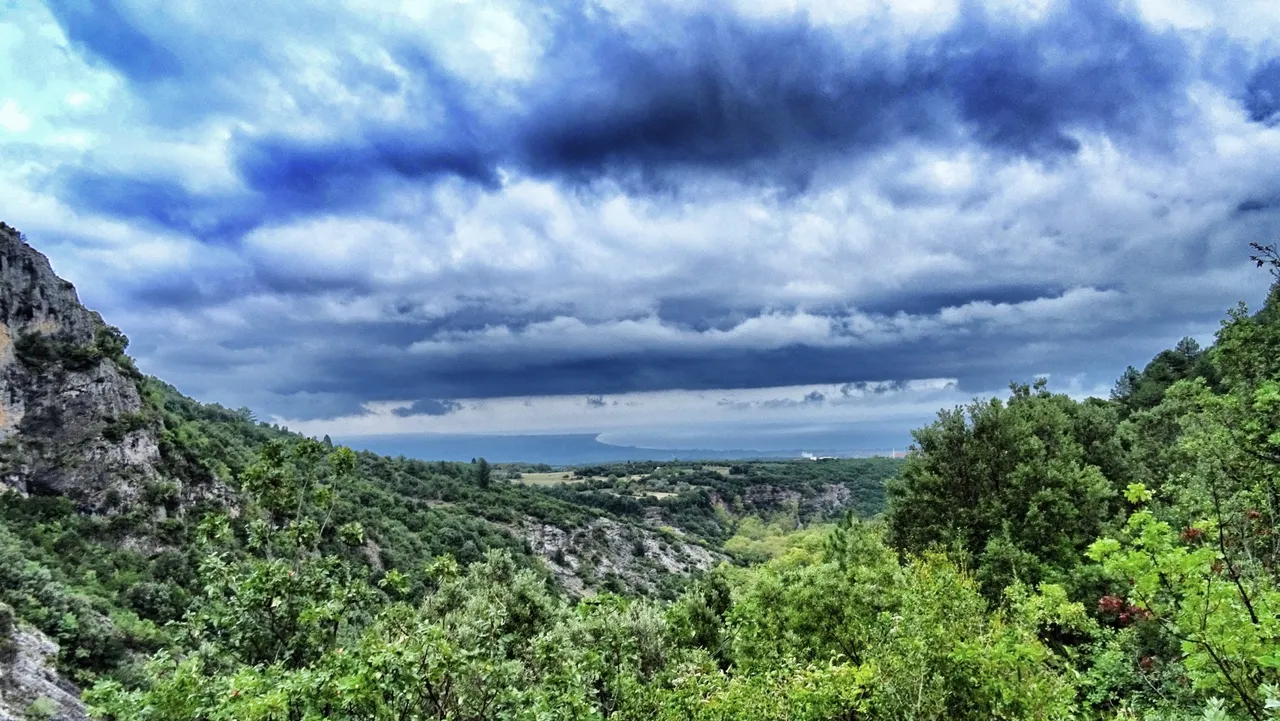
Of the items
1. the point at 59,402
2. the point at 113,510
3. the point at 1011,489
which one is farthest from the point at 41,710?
the point at 59,402

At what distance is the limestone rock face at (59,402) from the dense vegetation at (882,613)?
1991 centimetres

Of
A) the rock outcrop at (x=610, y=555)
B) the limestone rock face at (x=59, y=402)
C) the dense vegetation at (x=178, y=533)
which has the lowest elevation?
the rock outcrop at (x=610, y=555)

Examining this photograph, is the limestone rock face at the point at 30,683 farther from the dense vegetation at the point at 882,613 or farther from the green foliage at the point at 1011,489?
the green foliage at the point at 1011,489

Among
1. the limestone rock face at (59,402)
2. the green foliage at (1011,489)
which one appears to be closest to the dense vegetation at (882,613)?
the green foliage at (1011,489)

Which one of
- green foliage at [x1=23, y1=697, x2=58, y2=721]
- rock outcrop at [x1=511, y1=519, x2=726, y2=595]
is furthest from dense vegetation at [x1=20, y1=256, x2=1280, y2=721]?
rock outcrop at [x1=511, y1=519, x2=726, y2=595]

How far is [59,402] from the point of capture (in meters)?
50.8

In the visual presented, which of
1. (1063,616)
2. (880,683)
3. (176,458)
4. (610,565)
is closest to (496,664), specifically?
(880,683)

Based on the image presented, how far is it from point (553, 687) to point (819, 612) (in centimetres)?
1100

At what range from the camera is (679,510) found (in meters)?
165

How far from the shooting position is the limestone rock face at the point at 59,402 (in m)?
47.2

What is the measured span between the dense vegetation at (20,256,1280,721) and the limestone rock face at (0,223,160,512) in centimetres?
1991

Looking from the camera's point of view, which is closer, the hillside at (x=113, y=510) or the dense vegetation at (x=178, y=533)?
the dense vegetation at (x=178, y=533)

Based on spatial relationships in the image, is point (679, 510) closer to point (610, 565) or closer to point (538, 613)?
point (610, 565)

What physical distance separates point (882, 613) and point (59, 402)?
64319 millimetres
